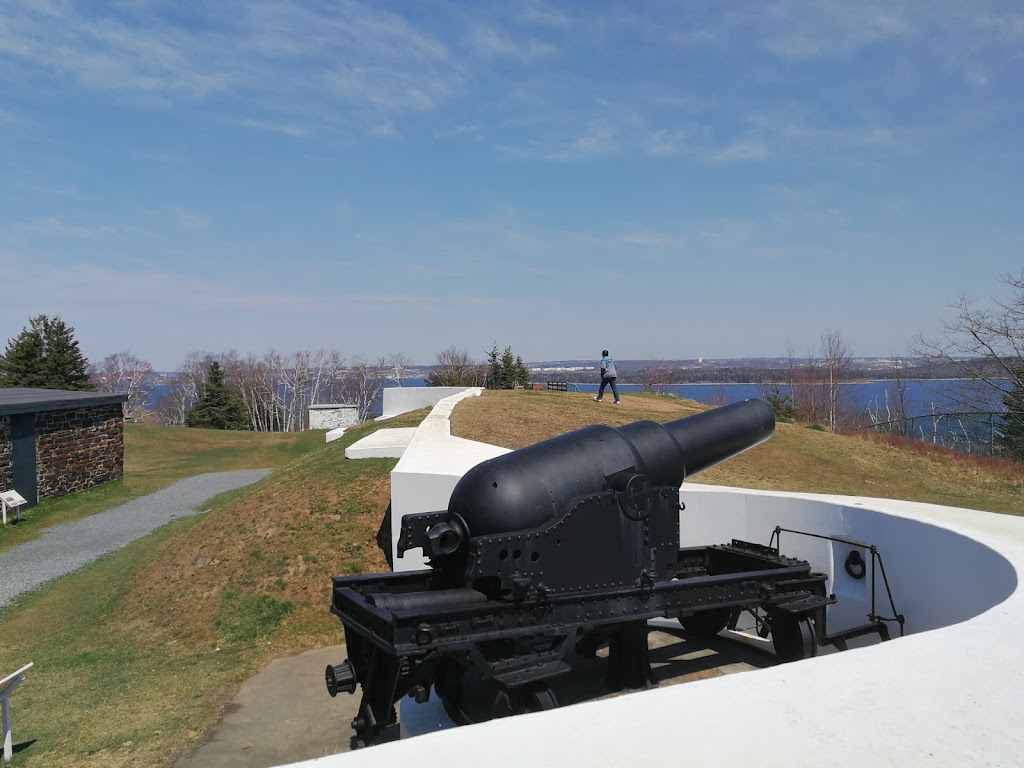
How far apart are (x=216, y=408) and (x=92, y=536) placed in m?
32.4

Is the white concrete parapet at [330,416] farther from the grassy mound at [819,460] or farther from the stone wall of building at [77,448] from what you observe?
the grassy mound at [819,460]

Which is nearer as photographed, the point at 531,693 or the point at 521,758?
the point at 521,758

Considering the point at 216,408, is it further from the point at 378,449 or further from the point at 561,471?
the point at 561,471

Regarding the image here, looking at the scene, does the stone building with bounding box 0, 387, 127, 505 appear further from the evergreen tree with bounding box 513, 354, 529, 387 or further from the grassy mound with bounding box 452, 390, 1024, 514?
the evergreen tree with bounding box 513, 354, 529, 387

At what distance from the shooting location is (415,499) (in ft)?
26.7

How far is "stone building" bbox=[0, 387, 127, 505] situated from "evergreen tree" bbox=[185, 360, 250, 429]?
25.2m

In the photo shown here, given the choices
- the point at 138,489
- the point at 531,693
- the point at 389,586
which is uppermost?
the point at 389,586

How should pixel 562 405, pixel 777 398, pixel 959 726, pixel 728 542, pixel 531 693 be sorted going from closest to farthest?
pixel 959 726 → pixel 531 693 → pixel 728 542 → pixel 562 405 → pixel 777 398

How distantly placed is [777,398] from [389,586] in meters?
31.9

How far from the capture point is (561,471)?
173 inches

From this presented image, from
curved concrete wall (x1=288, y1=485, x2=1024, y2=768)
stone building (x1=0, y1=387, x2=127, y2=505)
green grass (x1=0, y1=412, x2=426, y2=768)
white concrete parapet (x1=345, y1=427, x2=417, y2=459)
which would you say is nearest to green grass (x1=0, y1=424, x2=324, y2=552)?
stone building (x1=0, y1=387, x2=127, y2=505)

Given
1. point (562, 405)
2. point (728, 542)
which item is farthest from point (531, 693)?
point (562, 405)

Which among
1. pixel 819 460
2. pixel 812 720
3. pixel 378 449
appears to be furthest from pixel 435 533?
pixel 819 460

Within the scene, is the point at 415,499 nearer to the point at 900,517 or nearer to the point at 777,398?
the point at 900,517
